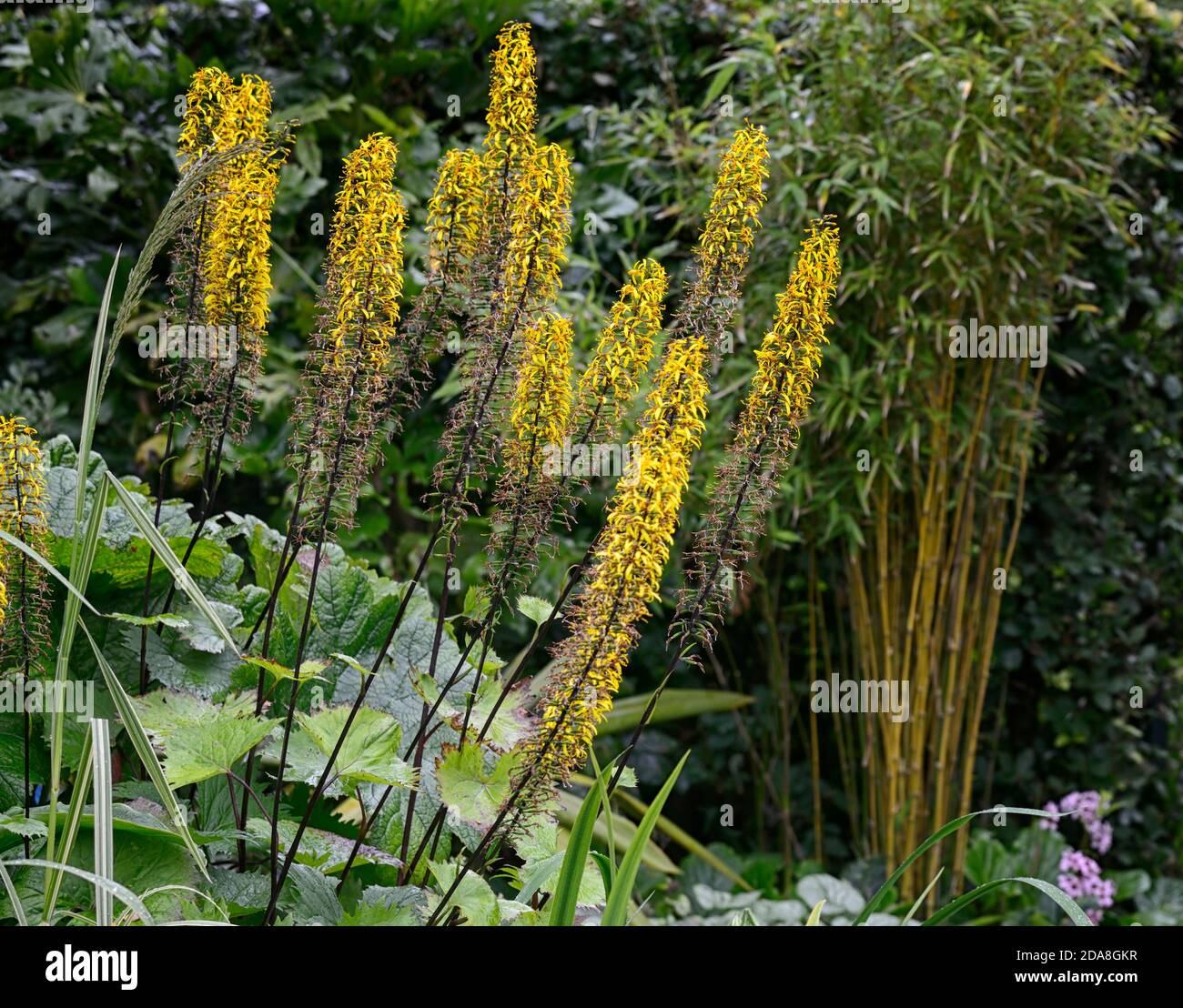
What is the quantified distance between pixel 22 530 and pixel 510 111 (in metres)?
0.60

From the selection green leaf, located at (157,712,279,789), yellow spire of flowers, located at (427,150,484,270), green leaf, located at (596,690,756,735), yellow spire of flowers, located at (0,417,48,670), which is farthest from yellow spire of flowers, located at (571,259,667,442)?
green leaf, located at (596,690,756,735)

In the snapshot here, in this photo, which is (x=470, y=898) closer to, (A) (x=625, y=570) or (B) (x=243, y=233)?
(A) (x=625, y=570)

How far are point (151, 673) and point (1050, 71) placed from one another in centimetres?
265

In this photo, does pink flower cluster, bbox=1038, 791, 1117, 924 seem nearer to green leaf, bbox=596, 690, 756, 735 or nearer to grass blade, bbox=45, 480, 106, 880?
green leaf, bbox=596, 690, 756, 735

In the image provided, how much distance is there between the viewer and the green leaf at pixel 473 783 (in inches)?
36.6

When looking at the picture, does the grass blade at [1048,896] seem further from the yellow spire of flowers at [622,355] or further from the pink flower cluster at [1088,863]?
the pink flower cluster at [1088,863]

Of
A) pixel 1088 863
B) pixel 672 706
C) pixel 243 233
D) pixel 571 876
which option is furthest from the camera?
pixel 1088 863

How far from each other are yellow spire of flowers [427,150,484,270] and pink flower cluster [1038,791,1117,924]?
2561mm

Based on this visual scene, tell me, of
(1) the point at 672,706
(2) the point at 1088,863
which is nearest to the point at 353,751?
(1) the point at 672,706

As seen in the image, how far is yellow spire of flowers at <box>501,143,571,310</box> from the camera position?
1.00 meters

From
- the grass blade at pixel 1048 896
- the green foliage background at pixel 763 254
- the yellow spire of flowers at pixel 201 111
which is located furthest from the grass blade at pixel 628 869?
the green foliage background at pixel 763 254

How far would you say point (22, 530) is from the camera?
3.34 feet
